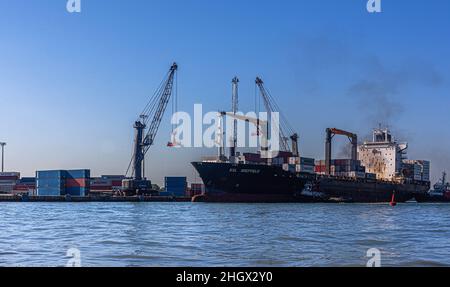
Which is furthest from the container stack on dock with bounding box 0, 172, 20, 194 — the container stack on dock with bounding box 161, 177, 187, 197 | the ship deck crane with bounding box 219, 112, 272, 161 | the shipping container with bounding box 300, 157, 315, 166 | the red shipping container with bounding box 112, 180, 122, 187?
the shipping container with bounding box 300, 157, 315, 166

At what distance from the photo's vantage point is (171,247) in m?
18.2

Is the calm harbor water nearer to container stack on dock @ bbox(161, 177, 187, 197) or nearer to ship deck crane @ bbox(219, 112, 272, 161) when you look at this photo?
ship deck crane @ bbox(219, 112, 272, 161)

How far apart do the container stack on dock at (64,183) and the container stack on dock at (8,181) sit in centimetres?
1220

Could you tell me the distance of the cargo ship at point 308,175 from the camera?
7762cm

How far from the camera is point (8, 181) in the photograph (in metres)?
121

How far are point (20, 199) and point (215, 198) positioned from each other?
144 ft

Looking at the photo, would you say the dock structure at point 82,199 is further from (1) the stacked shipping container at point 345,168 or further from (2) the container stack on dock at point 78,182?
(1) the stacked shipping container at point 345,168

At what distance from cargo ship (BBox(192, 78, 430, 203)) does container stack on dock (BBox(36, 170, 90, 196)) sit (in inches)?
1263

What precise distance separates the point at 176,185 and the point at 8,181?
4008 cm

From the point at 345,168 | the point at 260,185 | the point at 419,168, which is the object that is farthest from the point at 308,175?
the point at 419,168

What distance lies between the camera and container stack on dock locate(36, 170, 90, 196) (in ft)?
356
